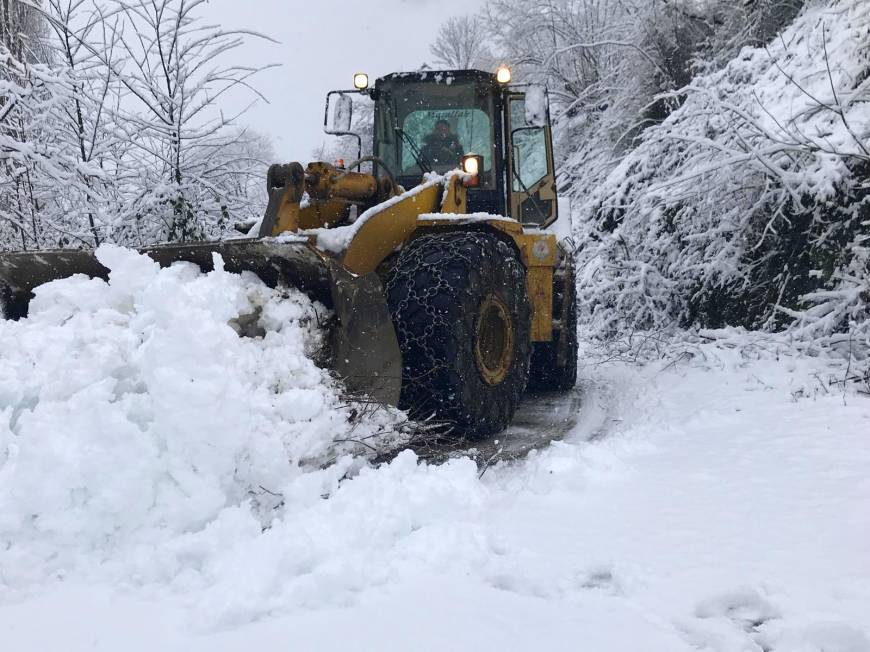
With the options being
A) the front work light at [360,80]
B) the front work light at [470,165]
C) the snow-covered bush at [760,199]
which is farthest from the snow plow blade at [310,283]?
the snow-covered bush at [760,199]

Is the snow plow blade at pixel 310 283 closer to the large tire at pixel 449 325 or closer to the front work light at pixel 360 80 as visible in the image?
the large tire at pixel 449 325

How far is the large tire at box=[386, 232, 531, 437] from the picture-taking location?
422 cm

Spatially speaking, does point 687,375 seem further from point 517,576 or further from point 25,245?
point 25,245

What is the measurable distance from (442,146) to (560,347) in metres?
2.19

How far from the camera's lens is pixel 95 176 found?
6.64 meters

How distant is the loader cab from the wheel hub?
5.34 ft

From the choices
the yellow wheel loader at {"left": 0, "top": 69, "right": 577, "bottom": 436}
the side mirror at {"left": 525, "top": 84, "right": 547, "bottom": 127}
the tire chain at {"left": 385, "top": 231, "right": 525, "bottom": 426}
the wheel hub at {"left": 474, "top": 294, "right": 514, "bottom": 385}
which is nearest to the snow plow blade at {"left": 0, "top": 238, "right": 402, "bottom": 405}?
the yellow wheel loader at {"left": 0, "top": 69, "right": 577, "bottom": 436}

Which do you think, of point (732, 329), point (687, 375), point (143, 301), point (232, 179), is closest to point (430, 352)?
point (143, 301)

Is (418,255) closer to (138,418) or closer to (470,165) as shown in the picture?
(470,165)

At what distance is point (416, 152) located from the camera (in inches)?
245

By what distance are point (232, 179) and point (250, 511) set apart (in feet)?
19.8

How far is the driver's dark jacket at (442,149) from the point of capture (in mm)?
6156

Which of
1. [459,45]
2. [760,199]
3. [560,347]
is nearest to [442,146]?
[560,347]

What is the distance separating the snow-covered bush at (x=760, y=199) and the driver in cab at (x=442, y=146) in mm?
2255
